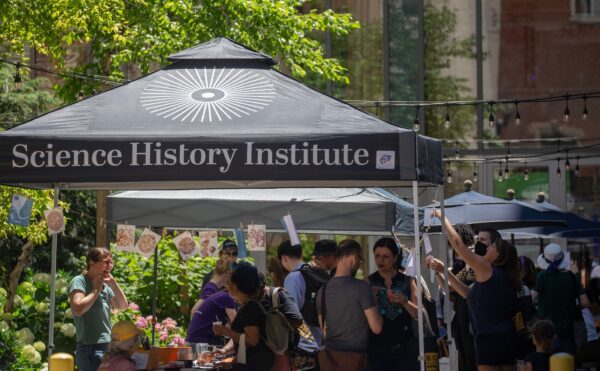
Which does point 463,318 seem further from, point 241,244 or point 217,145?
point 217,145

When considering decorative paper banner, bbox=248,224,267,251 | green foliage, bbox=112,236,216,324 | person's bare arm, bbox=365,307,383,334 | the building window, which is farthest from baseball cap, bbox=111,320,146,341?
the building window

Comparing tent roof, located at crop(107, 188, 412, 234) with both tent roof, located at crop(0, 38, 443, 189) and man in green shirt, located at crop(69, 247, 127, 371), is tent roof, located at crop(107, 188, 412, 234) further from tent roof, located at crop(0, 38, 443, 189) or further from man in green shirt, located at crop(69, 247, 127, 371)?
tent roof, located at crop(0, 38, 443, 189)

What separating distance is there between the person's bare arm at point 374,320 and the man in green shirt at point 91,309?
239cm

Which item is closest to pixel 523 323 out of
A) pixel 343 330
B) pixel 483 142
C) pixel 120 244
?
pixel 343 330

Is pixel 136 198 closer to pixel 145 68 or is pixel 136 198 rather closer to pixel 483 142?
pixel 145 68

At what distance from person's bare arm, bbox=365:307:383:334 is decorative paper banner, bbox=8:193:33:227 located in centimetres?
288

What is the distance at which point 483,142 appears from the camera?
2591cm

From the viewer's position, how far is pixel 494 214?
16.0 m

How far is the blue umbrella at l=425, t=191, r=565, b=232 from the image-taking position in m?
15.8

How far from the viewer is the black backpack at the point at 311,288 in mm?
11430

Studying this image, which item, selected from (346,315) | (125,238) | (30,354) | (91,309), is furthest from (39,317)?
(346,315)

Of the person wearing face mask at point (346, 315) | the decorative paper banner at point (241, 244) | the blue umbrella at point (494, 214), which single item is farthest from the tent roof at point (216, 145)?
the blue umbrella at point (494, 214)

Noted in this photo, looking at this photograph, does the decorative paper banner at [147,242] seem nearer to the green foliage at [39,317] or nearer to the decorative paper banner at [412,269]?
the green foliage at [39,317]

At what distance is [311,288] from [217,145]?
316cm
